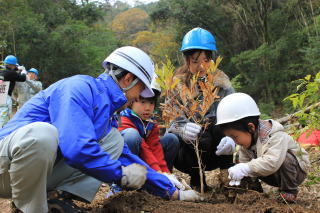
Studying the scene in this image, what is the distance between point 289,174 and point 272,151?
0.25m

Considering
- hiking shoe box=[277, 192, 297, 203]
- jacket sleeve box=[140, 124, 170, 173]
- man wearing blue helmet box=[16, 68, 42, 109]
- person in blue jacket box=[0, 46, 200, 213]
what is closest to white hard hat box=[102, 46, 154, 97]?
person in blue jacket box=[0, 46, 200, 213]

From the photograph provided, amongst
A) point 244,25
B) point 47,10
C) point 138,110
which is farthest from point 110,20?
point 138,110

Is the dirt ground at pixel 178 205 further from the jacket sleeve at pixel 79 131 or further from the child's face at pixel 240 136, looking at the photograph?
the child's face at pixel 240 136

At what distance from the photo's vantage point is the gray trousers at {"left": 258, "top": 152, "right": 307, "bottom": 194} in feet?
8.14

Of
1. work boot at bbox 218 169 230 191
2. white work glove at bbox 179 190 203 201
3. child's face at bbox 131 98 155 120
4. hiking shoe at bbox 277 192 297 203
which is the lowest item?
hiking shoe at bbox 277 192 297 203

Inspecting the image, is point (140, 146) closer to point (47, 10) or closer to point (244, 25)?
point (244, 25)

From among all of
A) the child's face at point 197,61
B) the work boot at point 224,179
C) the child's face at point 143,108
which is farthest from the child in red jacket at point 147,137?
the work boot at point 224,179

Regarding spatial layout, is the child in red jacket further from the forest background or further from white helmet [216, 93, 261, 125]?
the forest background

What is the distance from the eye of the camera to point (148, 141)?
3.04 metres

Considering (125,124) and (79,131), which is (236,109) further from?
(79,131)

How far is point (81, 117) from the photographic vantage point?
1.78 m

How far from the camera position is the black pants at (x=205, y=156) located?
3100 millimetres

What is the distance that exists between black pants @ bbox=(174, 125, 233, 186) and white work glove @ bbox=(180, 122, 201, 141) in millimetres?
314

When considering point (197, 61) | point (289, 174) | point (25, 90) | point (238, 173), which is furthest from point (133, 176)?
point (25, 90)
